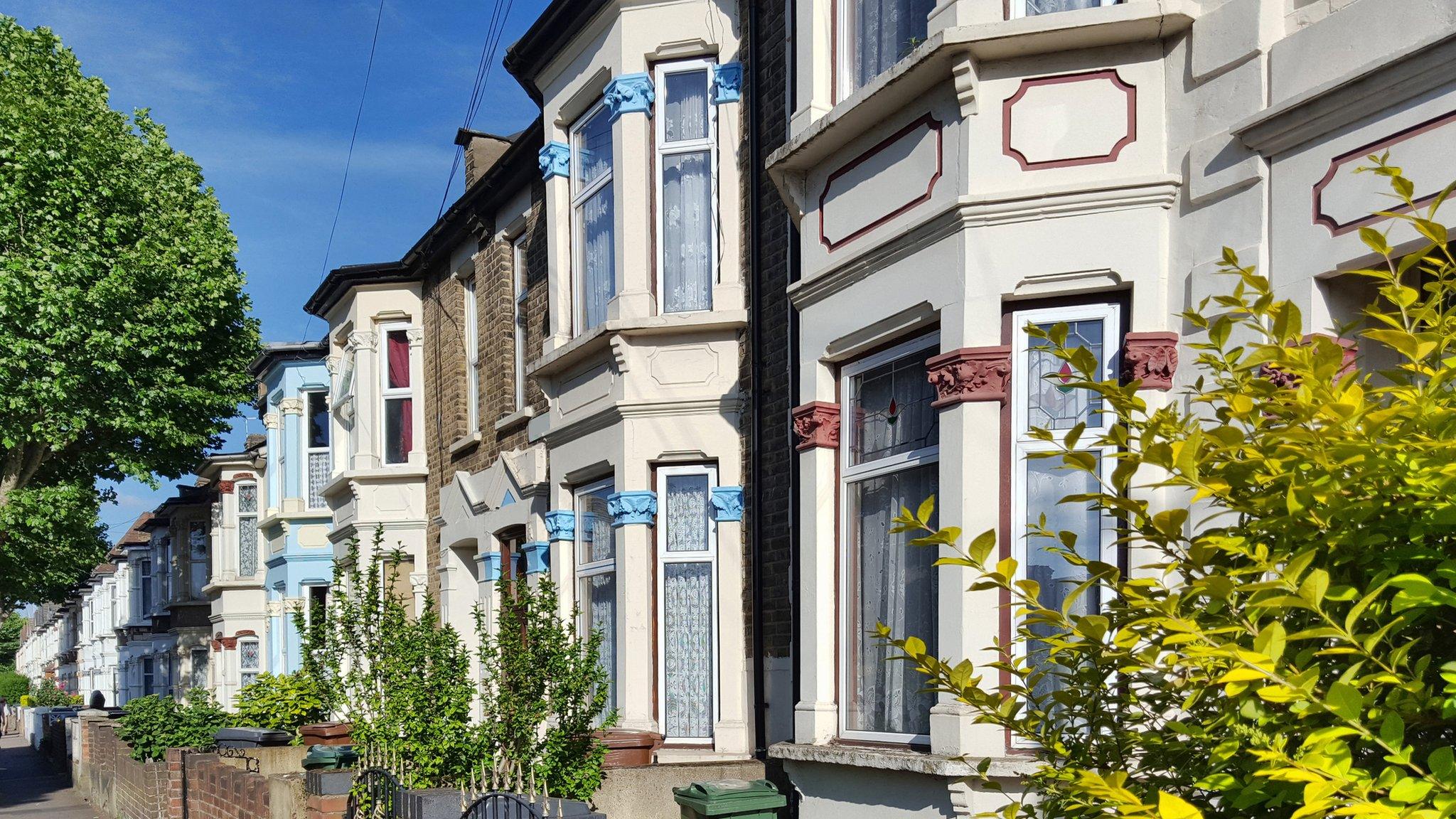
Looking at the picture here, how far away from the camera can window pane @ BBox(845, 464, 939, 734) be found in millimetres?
7090

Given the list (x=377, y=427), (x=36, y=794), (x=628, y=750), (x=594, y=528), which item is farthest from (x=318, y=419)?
(x=628, y=750)

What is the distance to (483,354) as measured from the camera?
15.5 metres

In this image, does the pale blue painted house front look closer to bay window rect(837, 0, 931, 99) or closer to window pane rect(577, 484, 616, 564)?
window pane rect(577, 484, 616, 564)

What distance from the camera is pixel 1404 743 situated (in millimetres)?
2473

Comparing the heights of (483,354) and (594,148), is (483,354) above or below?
below

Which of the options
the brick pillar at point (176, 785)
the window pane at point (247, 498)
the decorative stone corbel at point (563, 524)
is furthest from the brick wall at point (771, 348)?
the window pane at point (247, 498)

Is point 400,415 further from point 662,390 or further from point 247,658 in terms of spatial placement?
point 247,658

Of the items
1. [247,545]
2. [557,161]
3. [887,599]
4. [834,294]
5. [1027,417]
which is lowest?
[247,545]

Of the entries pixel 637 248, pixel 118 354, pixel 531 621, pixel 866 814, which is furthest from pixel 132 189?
pixel 866 814

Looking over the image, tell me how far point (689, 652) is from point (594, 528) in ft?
6.07

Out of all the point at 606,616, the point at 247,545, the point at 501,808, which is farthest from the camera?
the point at 247,545

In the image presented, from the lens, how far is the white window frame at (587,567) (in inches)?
444

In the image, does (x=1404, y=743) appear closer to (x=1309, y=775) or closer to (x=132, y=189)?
(x=1309, y=775)

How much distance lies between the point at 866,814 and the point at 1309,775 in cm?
518
